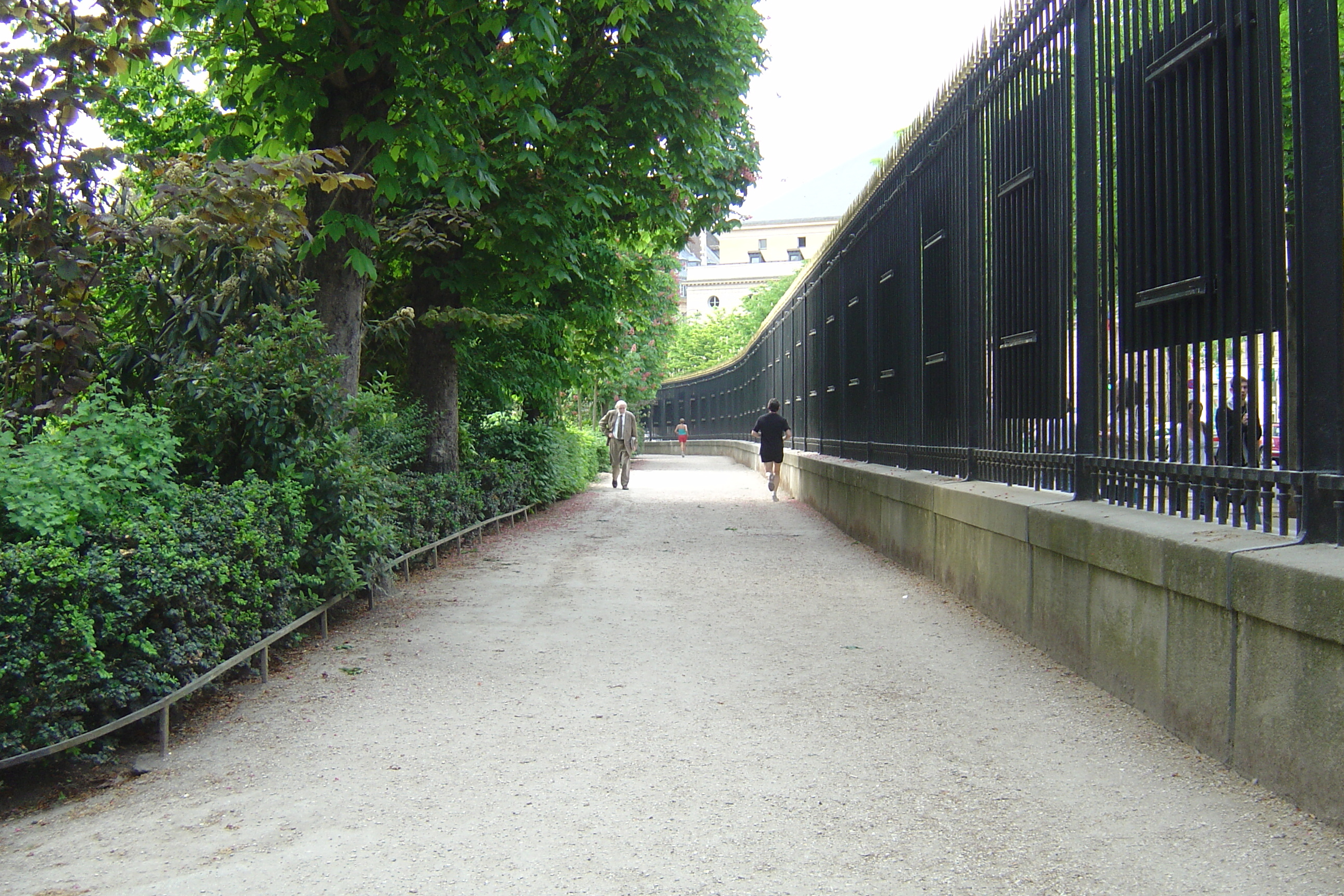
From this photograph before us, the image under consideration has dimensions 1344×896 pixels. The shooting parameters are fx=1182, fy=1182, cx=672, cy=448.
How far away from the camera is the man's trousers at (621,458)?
80.9 feet

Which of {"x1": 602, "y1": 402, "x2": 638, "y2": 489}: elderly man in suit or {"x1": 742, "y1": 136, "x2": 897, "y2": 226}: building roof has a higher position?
{"x1": 742, "y1": 136, "x2": 897, "y2": 226}: building roof

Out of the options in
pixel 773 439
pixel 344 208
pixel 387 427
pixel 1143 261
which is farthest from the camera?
pixel 773 439

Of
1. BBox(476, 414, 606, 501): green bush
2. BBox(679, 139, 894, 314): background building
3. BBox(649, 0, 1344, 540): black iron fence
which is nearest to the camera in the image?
BBox(649, 0, 1344, 540): black iron fence

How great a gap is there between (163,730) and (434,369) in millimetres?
9608

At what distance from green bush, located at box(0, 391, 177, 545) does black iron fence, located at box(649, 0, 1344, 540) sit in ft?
15.8

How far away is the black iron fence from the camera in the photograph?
4484mm

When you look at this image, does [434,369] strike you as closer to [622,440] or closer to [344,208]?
[344,208]

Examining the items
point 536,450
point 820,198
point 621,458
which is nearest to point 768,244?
point 820,198

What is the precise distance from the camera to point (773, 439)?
21.3 meters

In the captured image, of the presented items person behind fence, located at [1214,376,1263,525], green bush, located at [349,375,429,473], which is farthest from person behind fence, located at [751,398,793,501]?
person behind fence, located at [1214,376,1263,525]

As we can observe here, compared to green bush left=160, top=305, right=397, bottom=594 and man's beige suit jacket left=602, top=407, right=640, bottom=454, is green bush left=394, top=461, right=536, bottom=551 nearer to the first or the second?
green bush left=160, top=305, right=397, bottom=594

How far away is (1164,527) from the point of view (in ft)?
17.3

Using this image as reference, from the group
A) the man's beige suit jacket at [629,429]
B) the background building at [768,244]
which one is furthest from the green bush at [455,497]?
the background building at [768,244]

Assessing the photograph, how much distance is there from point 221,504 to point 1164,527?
461cm
